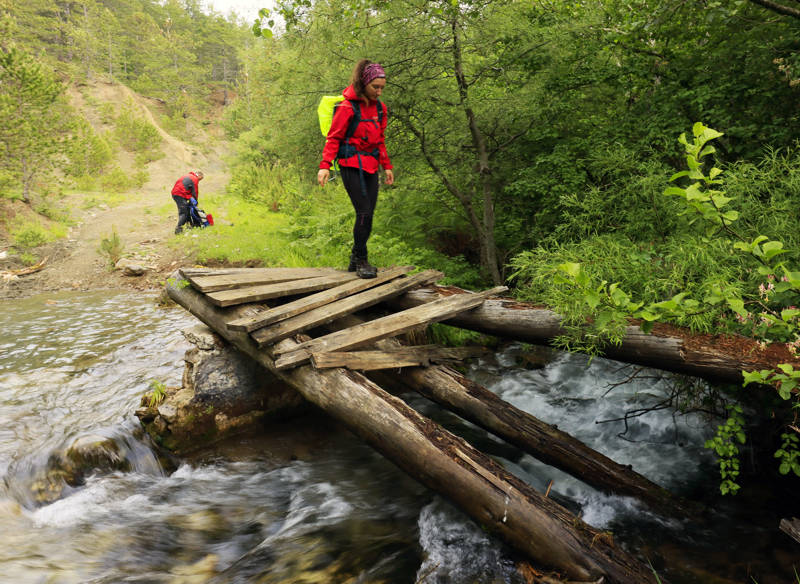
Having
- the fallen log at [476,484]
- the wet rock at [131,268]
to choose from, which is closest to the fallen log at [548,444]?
the fallen log at [476,484]

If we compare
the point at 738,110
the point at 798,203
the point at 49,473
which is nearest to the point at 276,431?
the point at 49,473

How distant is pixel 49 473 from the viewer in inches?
164

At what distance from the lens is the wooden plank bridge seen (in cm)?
407

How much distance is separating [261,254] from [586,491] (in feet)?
30.2

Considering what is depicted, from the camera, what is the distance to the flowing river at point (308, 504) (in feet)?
10.6

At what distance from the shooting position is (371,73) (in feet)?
16.2

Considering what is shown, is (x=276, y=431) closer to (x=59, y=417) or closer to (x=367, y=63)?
(x=59, y=417)

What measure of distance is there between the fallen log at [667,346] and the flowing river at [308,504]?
0.83 meters

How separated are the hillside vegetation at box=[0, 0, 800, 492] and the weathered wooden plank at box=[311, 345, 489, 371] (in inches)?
43.9

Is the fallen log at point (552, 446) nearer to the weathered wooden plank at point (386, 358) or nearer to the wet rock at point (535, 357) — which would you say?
the weathered wooden plank at point (386, 358)

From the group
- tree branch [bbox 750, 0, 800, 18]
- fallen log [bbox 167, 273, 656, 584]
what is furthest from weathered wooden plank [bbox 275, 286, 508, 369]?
tree branch [bbox 750, 0, 800, 18]

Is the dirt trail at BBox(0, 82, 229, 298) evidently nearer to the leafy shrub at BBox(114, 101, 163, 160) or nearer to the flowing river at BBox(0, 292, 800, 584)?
the leafy shrub at BBox(114, 101, 163, 160)

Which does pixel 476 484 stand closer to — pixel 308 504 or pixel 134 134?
pixel 308 504

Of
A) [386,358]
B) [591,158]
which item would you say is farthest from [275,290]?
[591,158]
